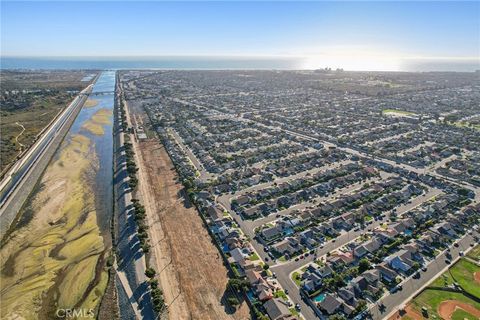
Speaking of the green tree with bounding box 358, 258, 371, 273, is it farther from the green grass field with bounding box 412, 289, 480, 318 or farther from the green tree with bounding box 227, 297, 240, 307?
the green tree with bounding box 227, 297, 240, 307

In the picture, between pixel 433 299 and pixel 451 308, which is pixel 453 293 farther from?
pixel 433 299

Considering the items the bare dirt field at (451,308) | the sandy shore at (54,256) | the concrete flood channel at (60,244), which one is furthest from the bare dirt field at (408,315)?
the sandy shore at (54,256)

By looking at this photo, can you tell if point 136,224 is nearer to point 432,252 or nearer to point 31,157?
point 432,252

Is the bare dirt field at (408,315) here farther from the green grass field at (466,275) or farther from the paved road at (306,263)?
the paved road at (306,263)

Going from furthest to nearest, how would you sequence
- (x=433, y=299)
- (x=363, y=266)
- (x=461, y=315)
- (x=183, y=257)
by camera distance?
(x=183, y=257) < (x=363, y=266) < (x=433, y=299) < (x=461, y=315)

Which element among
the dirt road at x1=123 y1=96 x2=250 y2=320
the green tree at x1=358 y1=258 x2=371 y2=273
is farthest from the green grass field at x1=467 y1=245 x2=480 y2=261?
the dirt road at x1=123 y1=96 x2=250 y2=320

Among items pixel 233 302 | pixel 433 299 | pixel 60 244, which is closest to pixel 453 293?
pixel 433 299

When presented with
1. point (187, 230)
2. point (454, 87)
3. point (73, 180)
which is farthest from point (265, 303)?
point (454, 87)
